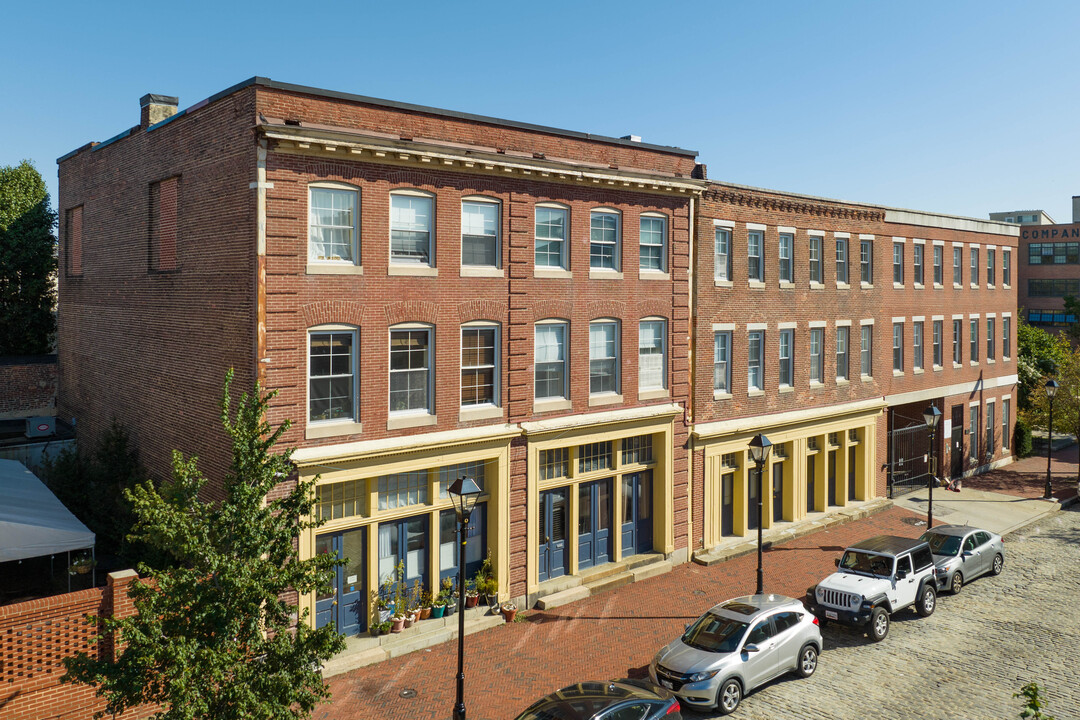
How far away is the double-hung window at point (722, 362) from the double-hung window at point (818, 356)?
511cm

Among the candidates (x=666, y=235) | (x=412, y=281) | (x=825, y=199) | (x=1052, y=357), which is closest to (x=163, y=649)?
(x=412, y=281)

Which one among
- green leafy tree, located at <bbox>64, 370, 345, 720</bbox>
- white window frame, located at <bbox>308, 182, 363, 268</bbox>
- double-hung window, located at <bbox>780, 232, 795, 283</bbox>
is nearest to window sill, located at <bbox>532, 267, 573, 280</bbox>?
white window frame, located at <bbox>308, 182, 363, 268</bbox>

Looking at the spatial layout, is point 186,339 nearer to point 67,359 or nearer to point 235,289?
point 235,289

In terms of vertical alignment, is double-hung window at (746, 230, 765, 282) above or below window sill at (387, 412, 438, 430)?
above

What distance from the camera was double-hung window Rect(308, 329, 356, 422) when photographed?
17.7m

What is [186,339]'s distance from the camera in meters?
19.4

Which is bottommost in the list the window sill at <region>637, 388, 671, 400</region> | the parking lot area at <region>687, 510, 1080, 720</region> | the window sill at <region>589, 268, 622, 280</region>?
the parking lot area at <region>687, 510, 1080, 720</region>

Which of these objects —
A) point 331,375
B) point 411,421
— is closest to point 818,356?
point 411,421

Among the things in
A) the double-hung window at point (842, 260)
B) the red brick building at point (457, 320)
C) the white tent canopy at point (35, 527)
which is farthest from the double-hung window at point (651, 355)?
the white tent canopy at point (35, 527)

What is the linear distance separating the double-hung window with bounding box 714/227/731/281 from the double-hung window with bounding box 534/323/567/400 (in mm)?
6988

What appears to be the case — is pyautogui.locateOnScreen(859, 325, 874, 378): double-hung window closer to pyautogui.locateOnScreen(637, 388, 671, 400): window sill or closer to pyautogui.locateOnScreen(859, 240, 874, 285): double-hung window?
pyautogui.locateOnScreen(859, 240, 874, 285): double-hung window

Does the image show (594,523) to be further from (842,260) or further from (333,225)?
(842,260)

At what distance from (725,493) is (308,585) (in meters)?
18.3

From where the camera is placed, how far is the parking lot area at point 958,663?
627 inches
